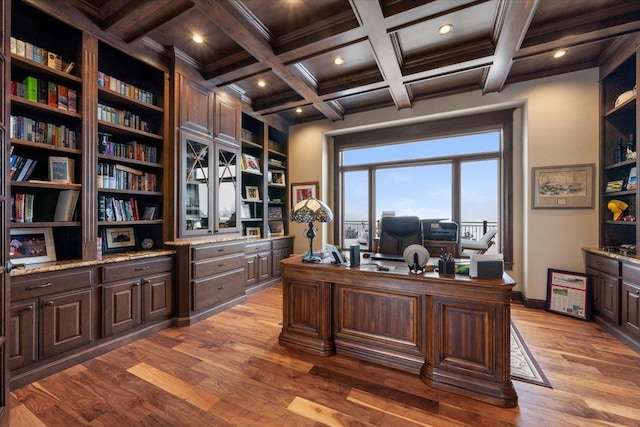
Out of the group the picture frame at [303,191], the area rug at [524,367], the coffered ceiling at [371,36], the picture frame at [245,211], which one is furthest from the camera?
the picture frame at [303,191]

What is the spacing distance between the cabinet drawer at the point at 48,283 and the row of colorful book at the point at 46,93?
1446 mm

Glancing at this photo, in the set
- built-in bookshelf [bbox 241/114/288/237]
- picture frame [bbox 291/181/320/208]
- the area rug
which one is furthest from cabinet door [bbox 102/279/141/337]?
the area rug

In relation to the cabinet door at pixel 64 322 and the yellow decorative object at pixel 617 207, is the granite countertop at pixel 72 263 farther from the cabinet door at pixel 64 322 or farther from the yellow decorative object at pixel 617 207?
the yellow decorative object at pixel 617 207

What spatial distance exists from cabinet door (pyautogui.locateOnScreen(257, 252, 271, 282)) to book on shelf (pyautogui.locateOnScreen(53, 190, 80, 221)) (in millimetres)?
2457

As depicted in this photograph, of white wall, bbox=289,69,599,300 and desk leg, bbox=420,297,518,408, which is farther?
white wall, bbox=289,69,599,300

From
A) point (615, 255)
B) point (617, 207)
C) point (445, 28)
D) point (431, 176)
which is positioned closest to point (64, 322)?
point (445, 28)

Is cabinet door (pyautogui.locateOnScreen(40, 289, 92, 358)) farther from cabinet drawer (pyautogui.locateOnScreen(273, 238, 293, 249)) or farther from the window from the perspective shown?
the window

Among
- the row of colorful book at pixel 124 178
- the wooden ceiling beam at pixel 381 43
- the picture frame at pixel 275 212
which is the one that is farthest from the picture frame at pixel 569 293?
the row of colorful book at pixel 124 178

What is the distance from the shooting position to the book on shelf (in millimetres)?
2371

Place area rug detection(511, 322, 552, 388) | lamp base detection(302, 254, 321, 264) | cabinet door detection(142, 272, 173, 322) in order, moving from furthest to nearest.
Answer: cabinet door detection(142, 272, 173, 322) → lamp base detection(302, 254, 321, 264) → area rug detection(511, 322, 552, 388)

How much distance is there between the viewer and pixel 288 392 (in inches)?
73.8

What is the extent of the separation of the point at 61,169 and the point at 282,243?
320cm

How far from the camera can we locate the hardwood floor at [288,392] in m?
1.63

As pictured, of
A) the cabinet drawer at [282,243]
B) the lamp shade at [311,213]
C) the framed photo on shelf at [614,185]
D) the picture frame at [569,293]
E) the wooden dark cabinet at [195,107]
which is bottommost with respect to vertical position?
the picture frame at [569,293]
